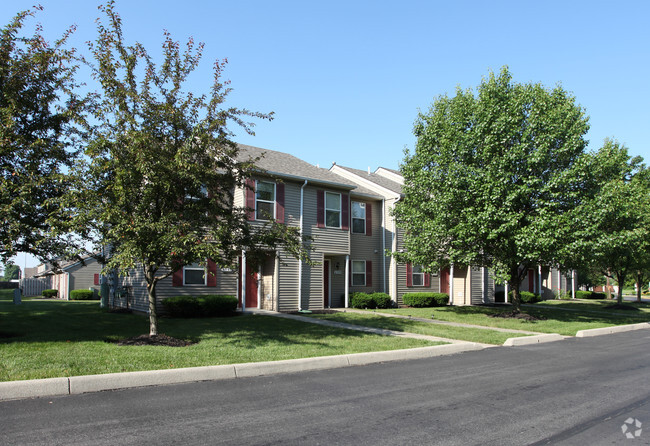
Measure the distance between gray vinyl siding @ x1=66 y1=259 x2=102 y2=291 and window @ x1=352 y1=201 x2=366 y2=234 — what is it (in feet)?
73.7

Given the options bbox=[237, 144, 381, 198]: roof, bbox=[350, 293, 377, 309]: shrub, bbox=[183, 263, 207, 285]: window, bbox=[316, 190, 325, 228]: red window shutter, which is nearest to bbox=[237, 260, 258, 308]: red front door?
bbox=[183, 263, 207, 285]: window

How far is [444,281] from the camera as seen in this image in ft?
86.3

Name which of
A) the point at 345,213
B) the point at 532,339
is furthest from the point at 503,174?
the point at 345,213

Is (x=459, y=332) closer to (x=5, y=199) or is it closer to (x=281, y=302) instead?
(x=281, y=302)

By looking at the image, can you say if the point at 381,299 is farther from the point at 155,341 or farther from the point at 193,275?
the point at 155,341

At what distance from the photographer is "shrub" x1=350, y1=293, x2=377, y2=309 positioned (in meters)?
21.0

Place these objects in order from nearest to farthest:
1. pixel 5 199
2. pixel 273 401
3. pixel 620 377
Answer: pixel 273 401
pixel 620 377
pixel 5 199

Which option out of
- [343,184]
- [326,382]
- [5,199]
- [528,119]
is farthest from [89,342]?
[528,119]

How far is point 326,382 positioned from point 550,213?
11.7 metres

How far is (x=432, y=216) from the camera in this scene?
18.7 m

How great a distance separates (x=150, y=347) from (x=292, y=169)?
12.2m

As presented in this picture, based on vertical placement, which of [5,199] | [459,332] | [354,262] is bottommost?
[459,332]

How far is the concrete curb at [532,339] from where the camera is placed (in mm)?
12276

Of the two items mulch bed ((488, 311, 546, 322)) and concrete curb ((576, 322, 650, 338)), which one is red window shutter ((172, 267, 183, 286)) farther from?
concrete curb ((576, 322, 650, 338))
